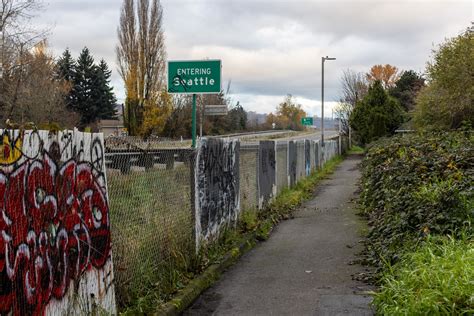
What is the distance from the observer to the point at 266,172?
12.9m

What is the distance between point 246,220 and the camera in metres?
9.99

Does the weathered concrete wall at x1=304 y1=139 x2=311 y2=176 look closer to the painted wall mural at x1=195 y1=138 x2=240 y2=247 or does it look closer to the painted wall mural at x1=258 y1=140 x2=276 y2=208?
the painted wall mural at x1=258 y1=140 x2=276 y2=208

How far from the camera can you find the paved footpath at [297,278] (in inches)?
222

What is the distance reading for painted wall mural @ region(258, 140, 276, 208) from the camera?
1211 centimetres

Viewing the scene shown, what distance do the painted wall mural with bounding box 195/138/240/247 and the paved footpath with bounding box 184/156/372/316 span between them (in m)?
0.72

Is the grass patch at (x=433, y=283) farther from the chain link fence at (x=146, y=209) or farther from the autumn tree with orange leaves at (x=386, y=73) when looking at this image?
the autumn tree with orange leaves at (x=386, y=73)

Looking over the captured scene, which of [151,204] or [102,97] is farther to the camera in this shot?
[102,97]

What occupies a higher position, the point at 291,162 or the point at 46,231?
the point at 46,231

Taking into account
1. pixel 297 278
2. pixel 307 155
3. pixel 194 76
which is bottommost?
pixel 297 278

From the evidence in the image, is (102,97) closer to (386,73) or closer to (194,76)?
(386,73)

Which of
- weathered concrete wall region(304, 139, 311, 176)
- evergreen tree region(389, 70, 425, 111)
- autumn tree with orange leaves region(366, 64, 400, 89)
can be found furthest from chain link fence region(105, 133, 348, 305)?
autumn tree with orange leaves region(366, 64, 400, 89)

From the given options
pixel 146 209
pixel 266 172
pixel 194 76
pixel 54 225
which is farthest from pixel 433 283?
pixel 266 172

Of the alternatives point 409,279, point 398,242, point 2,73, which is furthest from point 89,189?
point 2,73

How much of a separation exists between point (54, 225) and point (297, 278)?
382 cm
